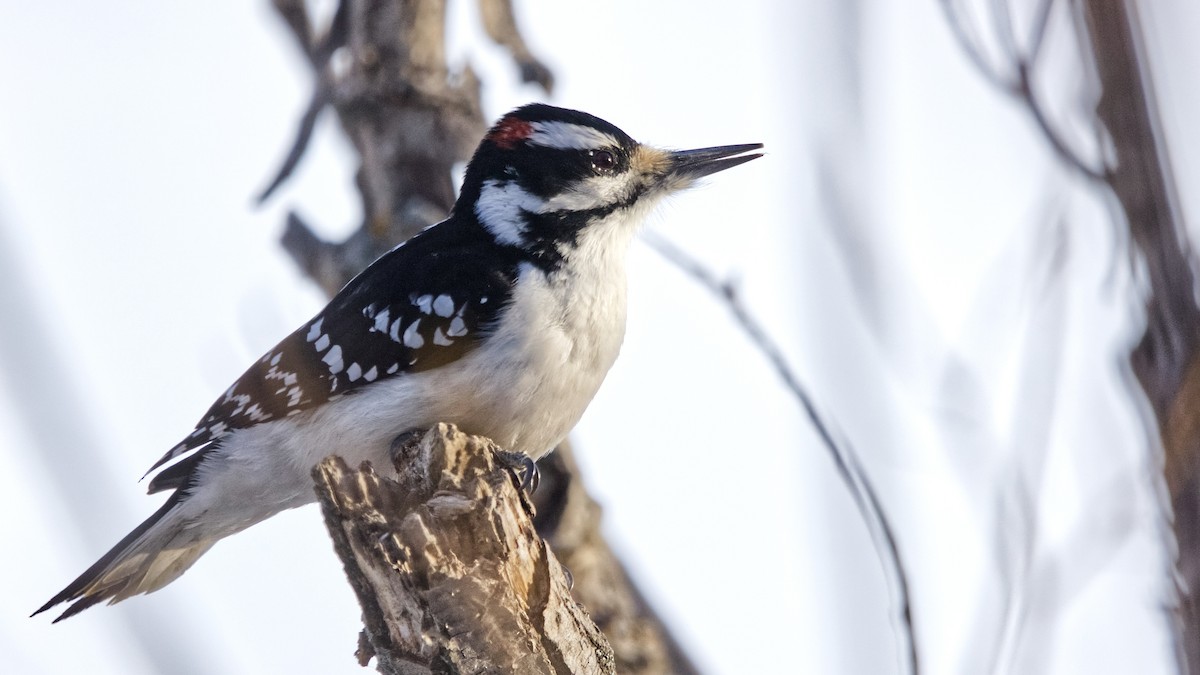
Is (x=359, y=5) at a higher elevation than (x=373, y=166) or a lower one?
higher

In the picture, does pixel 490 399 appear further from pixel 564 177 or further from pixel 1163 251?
pixel 1163 251

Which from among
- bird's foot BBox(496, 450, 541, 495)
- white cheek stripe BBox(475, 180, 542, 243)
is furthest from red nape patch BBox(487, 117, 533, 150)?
bird's foot BBox(496, 450, 541, 495)

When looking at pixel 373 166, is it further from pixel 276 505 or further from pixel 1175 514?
pixel 1175 514

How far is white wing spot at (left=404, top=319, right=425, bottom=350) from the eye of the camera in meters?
4.36

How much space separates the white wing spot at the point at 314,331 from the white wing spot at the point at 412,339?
451mm

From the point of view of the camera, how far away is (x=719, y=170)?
17.1ft

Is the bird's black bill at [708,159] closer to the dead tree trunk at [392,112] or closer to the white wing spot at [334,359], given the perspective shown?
the dead tree trunk at [392,112]

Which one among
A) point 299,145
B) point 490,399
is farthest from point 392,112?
point 490,399

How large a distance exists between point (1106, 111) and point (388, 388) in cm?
307

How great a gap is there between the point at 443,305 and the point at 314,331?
1.96ft

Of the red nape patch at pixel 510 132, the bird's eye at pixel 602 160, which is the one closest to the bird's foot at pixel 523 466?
the bird's eye at pixel 602 160

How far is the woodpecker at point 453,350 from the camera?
427 cm

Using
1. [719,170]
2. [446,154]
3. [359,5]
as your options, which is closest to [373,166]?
[446,154]

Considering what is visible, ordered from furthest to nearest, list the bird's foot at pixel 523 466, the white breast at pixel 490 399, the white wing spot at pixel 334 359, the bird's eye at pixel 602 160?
1. the bird's eye at pixel 602 160
2. the white wing spot at pixel 334 359
3. the white breast at pixel 490 399
4. the bird's foot at pixel 523 466
